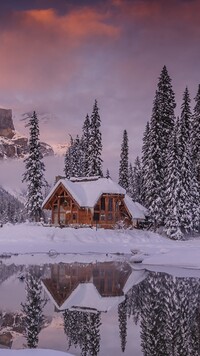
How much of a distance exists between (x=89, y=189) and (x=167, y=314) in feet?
134

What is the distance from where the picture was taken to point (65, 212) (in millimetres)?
58844

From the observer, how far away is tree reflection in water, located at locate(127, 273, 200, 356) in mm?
12969

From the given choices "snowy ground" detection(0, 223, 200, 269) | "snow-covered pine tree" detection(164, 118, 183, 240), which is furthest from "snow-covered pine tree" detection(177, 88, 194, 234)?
"snowy ground" detection(0, 223, 200, 269)

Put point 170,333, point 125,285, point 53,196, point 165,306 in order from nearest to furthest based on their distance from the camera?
point 170,333 < point 165,306 < point 125,285 < point 53,196

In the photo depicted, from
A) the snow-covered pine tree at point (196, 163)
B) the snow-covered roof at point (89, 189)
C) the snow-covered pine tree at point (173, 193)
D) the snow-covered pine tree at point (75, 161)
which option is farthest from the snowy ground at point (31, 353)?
the snow-covered pine tree at point (75, 161)

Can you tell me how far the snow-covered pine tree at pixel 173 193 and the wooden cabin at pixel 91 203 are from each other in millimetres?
→ 6005

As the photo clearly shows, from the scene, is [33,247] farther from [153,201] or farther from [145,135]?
[145,135]

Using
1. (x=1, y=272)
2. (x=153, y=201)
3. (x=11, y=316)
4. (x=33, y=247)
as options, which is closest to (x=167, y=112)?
(x=153, y=201)

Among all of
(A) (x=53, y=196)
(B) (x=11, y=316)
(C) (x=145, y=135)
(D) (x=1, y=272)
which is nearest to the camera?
(B) (x=11, y=316)

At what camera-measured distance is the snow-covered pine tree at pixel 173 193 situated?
169 ft

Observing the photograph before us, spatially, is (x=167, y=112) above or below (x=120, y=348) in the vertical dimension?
above

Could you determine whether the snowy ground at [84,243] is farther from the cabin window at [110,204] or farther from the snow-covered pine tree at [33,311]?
the snow-covered pine tree at [33,311]

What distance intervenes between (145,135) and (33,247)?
108ft

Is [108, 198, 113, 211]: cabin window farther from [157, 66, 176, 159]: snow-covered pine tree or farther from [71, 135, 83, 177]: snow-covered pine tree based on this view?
[71, 135, 83, 177]: snow-covered pine tree
